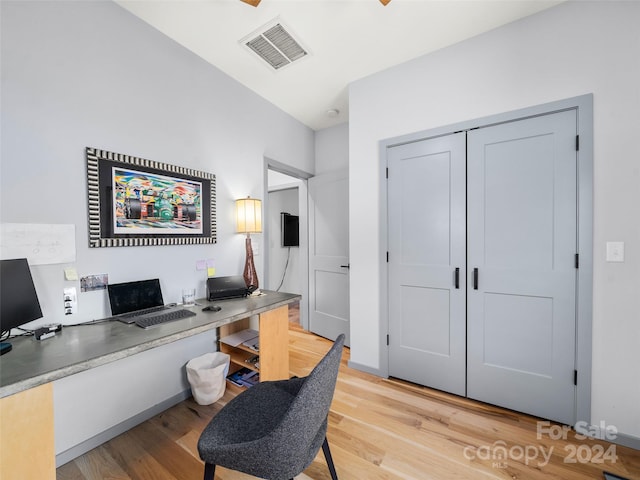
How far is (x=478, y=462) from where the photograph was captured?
1487mm

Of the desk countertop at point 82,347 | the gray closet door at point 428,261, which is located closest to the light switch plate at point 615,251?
the gray closet door at point 428,261

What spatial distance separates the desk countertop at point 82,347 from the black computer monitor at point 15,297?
12cm

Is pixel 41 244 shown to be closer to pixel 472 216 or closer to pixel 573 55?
pixel 472 216

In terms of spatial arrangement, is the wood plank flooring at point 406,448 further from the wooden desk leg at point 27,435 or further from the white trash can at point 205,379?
the wooden desk leg at point 27,435

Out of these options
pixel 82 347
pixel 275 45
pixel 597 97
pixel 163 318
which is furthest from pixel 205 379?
pixel 597 97

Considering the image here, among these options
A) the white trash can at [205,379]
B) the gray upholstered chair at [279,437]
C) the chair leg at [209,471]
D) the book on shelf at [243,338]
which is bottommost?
the white trash can at [205,379]

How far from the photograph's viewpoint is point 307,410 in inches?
35.8

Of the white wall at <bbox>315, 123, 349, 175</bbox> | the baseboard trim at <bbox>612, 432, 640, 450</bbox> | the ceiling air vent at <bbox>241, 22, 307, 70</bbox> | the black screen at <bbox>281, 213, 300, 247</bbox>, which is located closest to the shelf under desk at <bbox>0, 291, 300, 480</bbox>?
the ceiling air vent at <bbox>241, 22, 307, 70</bbox>

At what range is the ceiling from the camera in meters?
1.73

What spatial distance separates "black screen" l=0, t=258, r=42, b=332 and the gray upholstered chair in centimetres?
100

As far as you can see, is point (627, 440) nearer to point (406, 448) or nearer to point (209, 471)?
point (406, 448)

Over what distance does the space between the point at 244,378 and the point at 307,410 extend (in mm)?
1608

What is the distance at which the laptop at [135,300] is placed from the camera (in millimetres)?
1632

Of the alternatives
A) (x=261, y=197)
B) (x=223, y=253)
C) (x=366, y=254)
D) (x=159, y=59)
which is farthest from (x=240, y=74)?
(x=366, y=254)
